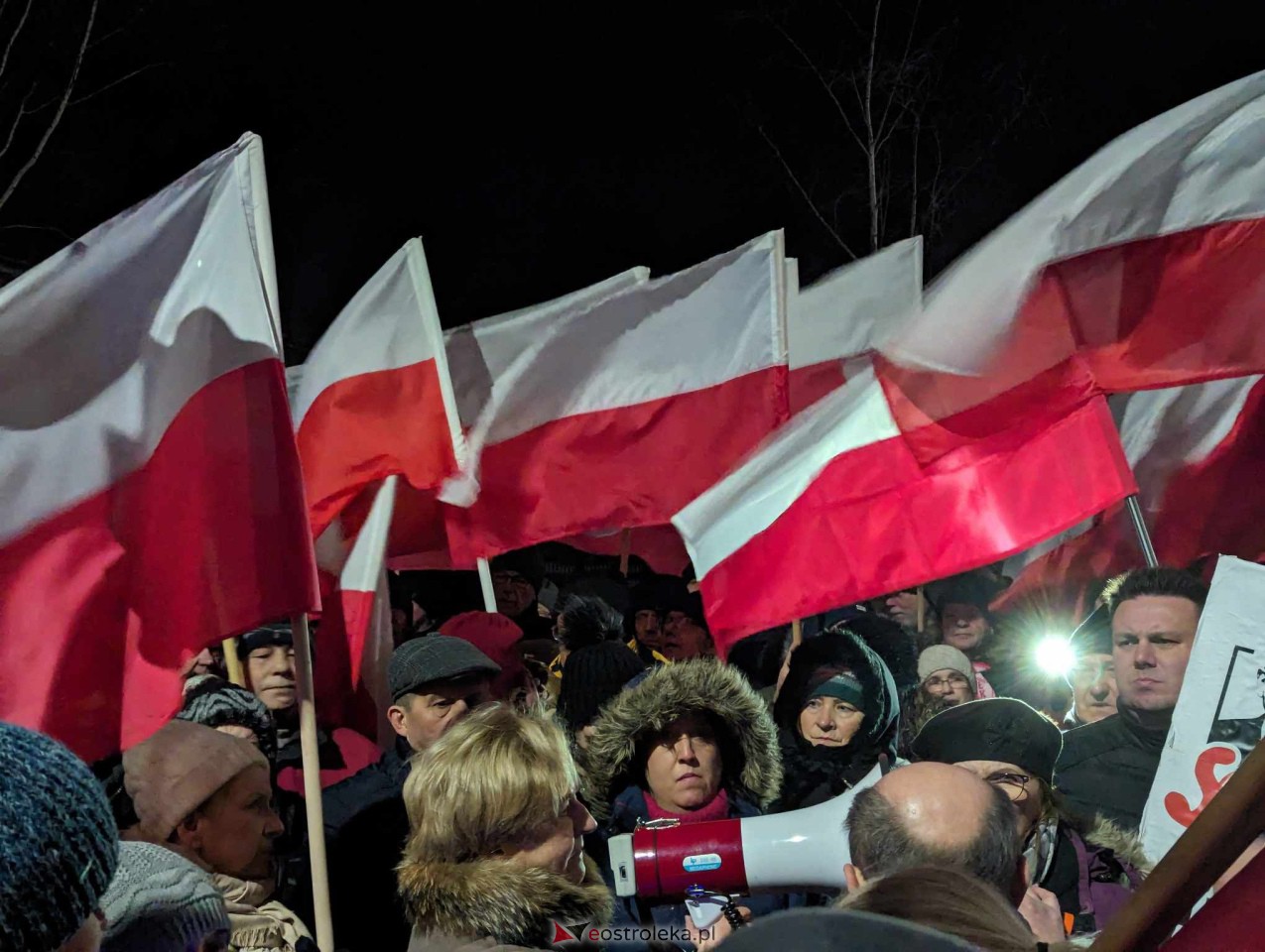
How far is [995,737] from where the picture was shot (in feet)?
10.0

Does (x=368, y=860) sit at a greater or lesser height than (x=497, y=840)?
greater

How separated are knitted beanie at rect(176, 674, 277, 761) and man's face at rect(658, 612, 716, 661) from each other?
3.22 meters

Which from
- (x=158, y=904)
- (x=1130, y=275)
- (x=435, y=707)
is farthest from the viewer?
(x=1130, y=275)

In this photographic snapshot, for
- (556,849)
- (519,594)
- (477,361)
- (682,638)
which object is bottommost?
(556,849)

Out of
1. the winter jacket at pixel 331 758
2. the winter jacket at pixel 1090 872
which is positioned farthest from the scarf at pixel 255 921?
the winter jacket at pixel 1090 872

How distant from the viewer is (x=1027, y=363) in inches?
164

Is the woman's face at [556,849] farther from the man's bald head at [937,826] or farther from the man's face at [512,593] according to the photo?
the man's face at [512,593]

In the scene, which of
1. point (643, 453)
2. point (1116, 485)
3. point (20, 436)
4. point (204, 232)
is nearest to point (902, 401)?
point (1116, 485)

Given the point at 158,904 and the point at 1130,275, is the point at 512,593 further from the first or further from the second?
the point at 158,904

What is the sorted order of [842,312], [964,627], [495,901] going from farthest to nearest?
[842,312]
[964,627]
[495,901]

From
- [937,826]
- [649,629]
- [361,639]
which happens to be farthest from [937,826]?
[649,629]

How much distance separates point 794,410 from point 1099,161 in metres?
4.07

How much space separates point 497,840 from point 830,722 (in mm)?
2200

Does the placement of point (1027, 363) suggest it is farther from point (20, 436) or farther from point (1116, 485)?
point (20, 436)
